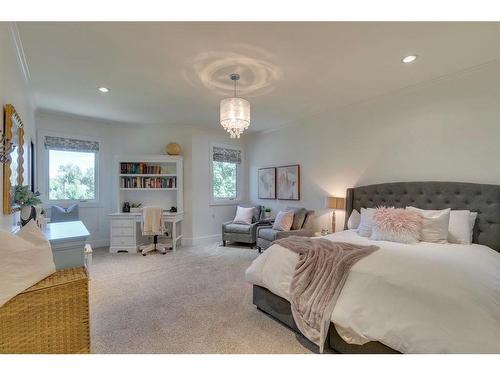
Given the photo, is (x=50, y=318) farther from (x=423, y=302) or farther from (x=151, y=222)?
(x=151, y=222)

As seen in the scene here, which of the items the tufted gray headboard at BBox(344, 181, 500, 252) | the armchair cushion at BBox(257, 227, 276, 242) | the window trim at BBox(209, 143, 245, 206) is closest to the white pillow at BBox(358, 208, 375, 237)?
the tufted gray headboard at BBox(344, 181, 500, 252)

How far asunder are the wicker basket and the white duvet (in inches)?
66.7

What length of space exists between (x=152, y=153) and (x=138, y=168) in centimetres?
47

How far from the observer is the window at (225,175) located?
214 inches

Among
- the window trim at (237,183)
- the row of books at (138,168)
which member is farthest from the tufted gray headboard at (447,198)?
the row of books at (138,168)

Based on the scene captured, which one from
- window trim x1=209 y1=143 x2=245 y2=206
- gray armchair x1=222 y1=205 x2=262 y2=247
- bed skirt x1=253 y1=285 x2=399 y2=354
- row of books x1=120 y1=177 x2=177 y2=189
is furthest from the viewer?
window trim x1=209 y1=143 x2=245 y2=206

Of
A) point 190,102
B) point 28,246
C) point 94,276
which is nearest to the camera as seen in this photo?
point 28,246

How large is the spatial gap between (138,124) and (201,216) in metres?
2.39

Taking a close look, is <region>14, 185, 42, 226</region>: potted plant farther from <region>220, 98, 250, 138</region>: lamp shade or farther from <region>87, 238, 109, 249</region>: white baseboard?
<region>87, 238, 109, 249</region>: white baseboard

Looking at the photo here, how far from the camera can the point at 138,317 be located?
222 cm

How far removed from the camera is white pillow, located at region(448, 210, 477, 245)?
242cm

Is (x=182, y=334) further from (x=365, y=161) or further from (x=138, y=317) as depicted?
(x=365, y=161)

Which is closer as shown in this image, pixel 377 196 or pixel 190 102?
pixel 377 196
